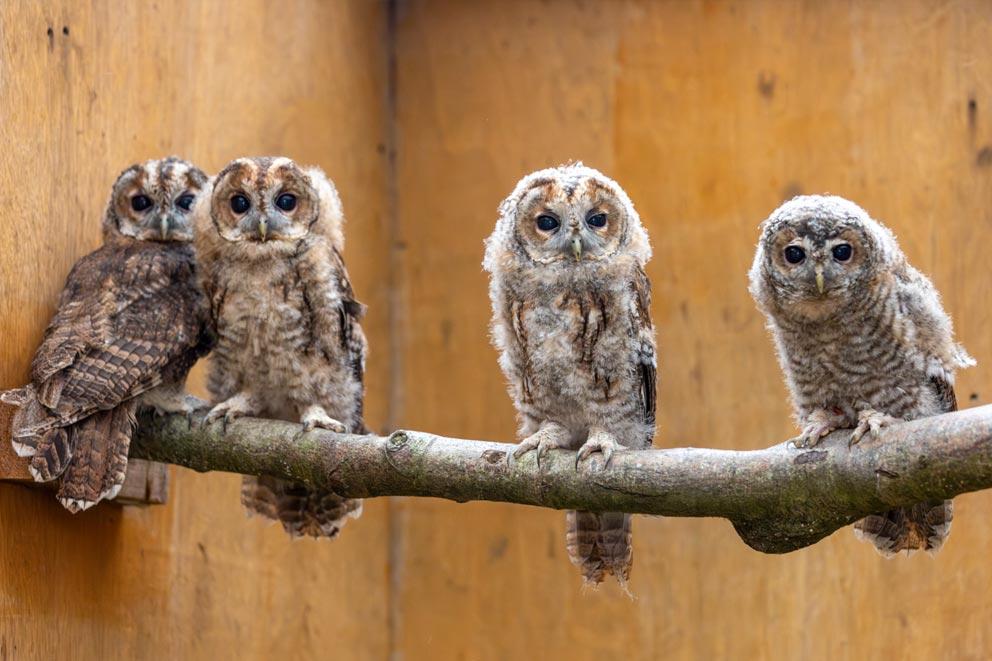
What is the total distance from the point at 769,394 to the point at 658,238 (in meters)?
0.70

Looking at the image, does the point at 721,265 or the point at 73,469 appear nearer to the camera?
the point at 73,469

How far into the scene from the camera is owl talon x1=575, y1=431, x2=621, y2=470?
10.4 feet

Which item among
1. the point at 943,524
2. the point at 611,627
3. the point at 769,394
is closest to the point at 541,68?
the point at 769,394

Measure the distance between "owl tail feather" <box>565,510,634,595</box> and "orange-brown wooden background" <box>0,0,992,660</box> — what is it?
91 centimetres

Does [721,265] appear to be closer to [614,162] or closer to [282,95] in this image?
[614,162]

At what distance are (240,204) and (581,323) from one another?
1085 millimetres

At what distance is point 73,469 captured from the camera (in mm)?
3250

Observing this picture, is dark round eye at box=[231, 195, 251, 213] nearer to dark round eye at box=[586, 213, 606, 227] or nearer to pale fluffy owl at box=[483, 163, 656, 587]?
pale fluffy owl at box=[483, 163, 656, 587]

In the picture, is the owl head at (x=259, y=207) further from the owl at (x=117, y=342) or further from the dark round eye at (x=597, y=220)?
the dark round eye at (x=597, y=220)

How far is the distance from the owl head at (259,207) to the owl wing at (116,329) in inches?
7.8

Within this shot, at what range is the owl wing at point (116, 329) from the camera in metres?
3.30

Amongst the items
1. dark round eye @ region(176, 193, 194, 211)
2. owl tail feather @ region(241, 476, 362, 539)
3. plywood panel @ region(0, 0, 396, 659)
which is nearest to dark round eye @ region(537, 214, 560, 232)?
owl tail feather @ region(241, 476, 362, 539)


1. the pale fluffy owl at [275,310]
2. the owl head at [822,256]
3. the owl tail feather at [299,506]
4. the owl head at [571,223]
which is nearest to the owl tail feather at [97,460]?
the pale fluffy owl at [275,310]

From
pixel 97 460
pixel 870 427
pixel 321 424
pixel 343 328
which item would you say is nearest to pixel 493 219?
pixel 343 328
